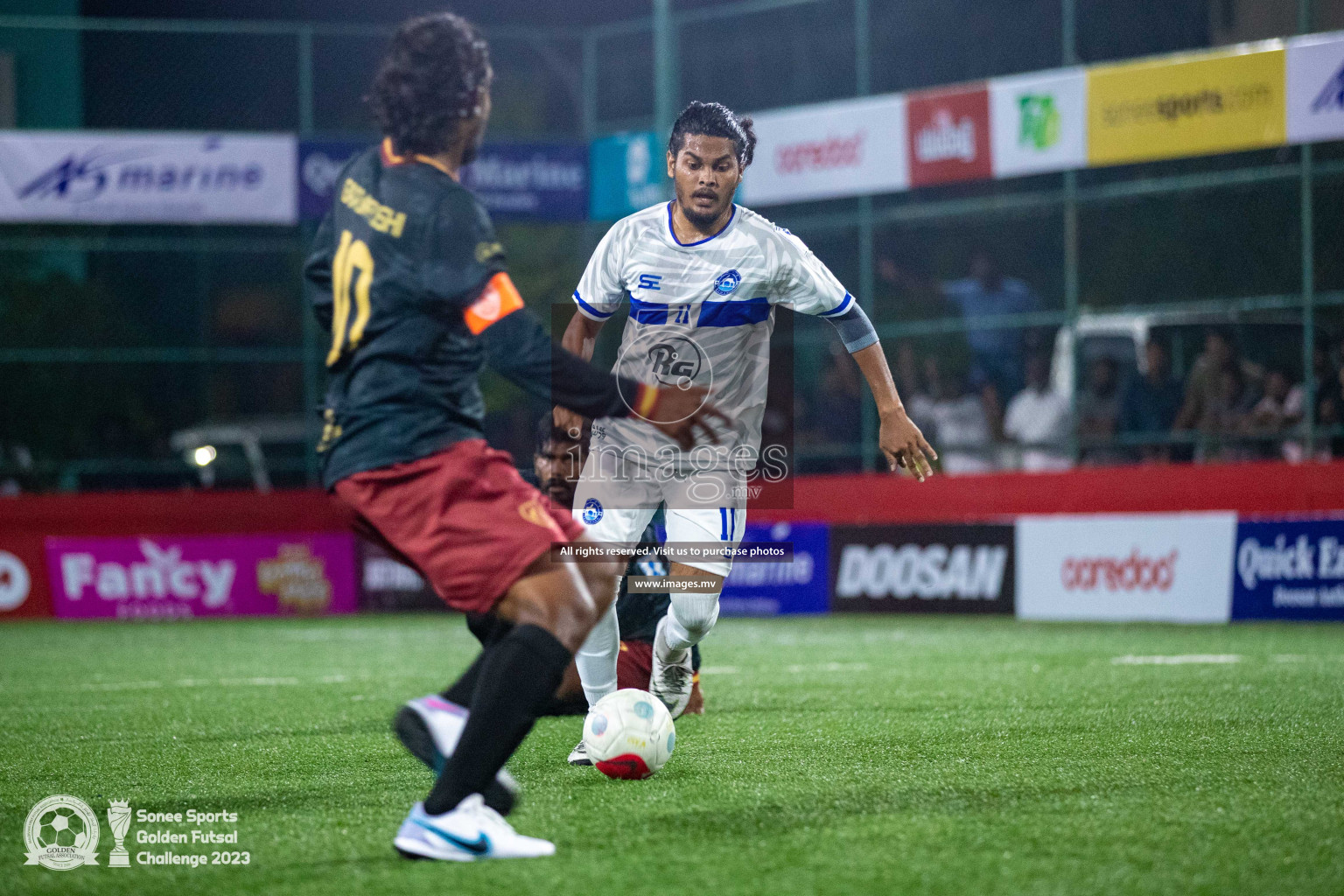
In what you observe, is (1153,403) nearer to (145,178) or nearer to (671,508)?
(671,508)

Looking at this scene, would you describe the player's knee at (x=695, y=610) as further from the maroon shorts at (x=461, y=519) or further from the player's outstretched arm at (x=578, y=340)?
the maroon shorts at (x=461, y=519)

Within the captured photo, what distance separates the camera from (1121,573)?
1328 centimetres

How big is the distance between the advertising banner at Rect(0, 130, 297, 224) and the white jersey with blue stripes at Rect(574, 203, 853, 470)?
542 inches

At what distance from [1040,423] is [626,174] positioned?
6428 mm

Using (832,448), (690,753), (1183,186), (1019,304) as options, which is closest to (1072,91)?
(1183,186)

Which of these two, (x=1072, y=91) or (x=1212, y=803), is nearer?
(x=1212, y=803)

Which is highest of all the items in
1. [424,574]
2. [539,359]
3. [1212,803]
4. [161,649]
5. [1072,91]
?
[1072,91]

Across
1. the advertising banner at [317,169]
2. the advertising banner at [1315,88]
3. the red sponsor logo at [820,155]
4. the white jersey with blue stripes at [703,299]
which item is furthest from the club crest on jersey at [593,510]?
the advertising banner at [317,169]

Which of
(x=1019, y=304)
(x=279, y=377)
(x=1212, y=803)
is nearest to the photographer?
(x=1212, y=803)

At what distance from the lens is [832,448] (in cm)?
1783

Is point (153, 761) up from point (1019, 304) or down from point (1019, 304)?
down

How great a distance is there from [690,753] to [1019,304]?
489 inches

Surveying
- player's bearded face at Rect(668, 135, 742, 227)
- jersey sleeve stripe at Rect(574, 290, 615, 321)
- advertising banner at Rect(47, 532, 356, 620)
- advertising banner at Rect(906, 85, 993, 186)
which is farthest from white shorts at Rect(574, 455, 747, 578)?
advertising banner at Rect(906, 85, 993, 186)

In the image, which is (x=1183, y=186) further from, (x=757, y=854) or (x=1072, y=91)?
(x=757, y=854)
